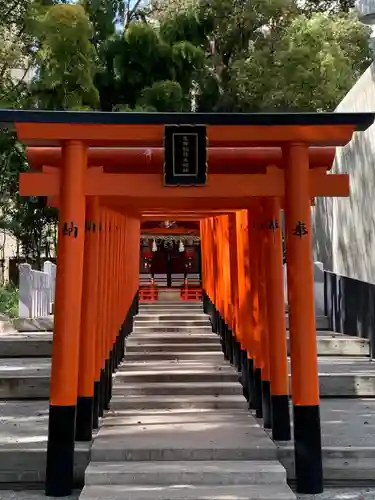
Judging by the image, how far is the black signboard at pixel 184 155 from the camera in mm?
5059

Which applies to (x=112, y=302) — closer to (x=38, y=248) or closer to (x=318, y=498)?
(x=318, y=498)

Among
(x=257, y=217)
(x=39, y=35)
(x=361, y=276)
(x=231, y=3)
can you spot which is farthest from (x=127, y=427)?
(x=231, y=3)

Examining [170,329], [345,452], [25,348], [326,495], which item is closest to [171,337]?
[170,329]

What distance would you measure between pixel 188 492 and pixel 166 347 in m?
5.14

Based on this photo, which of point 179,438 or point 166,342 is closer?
point 179,438

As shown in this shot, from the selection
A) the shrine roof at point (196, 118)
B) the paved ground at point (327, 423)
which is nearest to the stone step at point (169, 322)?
the paved ground at point (327, 423)

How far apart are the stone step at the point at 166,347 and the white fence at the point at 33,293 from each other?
266 centimetres

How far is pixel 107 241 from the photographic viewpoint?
7.32 meters

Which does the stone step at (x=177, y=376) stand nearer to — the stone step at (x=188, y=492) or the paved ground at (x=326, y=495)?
the paved ground at (x=326, y=495)

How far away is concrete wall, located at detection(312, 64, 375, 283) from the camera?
10438 mm

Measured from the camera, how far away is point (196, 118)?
502 centimetres

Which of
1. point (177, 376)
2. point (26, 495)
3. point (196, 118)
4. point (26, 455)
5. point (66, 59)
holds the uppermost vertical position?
point (66, 59)

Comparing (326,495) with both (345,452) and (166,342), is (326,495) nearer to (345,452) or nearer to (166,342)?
(345,452)

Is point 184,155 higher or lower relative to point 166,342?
higher
